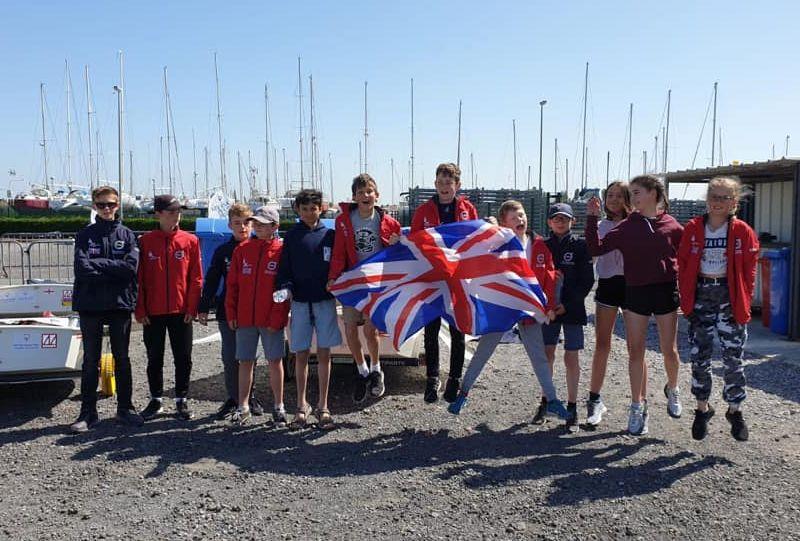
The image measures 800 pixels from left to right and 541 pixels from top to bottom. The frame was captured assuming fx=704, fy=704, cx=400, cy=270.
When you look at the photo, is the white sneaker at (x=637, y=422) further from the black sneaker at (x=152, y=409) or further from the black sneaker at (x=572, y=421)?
the black sneaker at (x=152, y=409)

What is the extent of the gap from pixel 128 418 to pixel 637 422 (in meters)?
4.55

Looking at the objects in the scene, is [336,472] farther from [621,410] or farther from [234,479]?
[621,410]

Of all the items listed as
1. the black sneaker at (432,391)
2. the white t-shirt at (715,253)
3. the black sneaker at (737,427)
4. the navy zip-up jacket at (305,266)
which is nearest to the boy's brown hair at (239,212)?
the navy zip-up jacket at (305,266)

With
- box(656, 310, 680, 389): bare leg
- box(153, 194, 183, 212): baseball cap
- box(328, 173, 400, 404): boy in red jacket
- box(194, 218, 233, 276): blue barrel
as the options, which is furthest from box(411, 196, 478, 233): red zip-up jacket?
box(194, 218, 233, 276): blue barrel

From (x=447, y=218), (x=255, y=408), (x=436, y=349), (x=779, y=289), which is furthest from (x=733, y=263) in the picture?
(x=779, y=289)

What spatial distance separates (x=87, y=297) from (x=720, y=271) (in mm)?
5399

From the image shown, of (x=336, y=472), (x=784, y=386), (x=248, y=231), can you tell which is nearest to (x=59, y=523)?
(x=336, y=472)

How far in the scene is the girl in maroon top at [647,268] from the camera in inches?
225

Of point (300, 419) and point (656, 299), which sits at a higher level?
point (656, 299)

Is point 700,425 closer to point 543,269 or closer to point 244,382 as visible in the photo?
point 543,269

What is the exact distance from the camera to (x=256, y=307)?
6422 mm

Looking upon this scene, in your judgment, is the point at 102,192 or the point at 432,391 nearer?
the point at 102,192

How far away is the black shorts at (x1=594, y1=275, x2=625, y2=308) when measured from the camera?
20.1 ft

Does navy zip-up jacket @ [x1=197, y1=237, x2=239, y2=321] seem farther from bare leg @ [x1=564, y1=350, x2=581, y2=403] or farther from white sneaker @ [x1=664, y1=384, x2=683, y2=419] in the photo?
white sneaker @ [x1=664, y1=384, x2=683, y2=419]
